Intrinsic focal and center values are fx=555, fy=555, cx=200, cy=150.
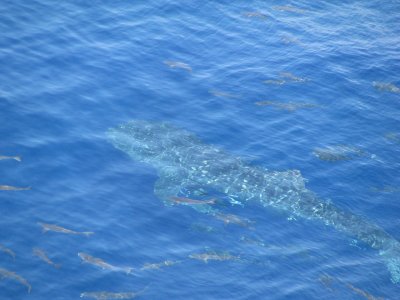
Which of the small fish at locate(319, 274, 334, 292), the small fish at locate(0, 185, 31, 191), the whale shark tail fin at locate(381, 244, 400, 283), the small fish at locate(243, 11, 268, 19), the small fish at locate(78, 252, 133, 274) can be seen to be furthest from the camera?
the small fish at locate(243, 11, 268, 19)

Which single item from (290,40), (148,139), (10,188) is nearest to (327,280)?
(148,139)

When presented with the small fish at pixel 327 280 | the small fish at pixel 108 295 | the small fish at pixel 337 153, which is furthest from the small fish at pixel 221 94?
the small fish at pixel 108 295

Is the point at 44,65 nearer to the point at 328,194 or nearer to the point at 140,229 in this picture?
the point at 140,229

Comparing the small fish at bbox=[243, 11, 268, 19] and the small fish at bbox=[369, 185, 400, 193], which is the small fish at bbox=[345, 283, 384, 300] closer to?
the small fish at bbox=[369, 185, 400, 193]

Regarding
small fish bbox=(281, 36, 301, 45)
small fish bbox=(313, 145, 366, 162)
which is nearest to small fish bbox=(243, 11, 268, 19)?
small fish bbox=(281, 36, 301, 45)

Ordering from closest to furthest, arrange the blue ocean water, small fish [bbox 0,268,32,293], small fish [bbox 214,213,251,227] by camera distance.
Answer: small fish [bbox 0,268,32,293] → the blue ocean water → small fish [bbox 214,213,251,227]

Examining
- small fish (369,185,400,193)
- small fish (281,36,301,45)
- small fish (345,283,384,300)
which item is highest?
small fish (281,36,301,45)

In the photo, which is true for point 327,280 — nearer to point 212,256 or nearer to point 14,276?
point 212,256

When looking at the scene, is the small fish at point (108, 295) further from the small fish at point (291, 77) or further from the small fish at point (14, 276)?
the small fish at point (291, 77)
